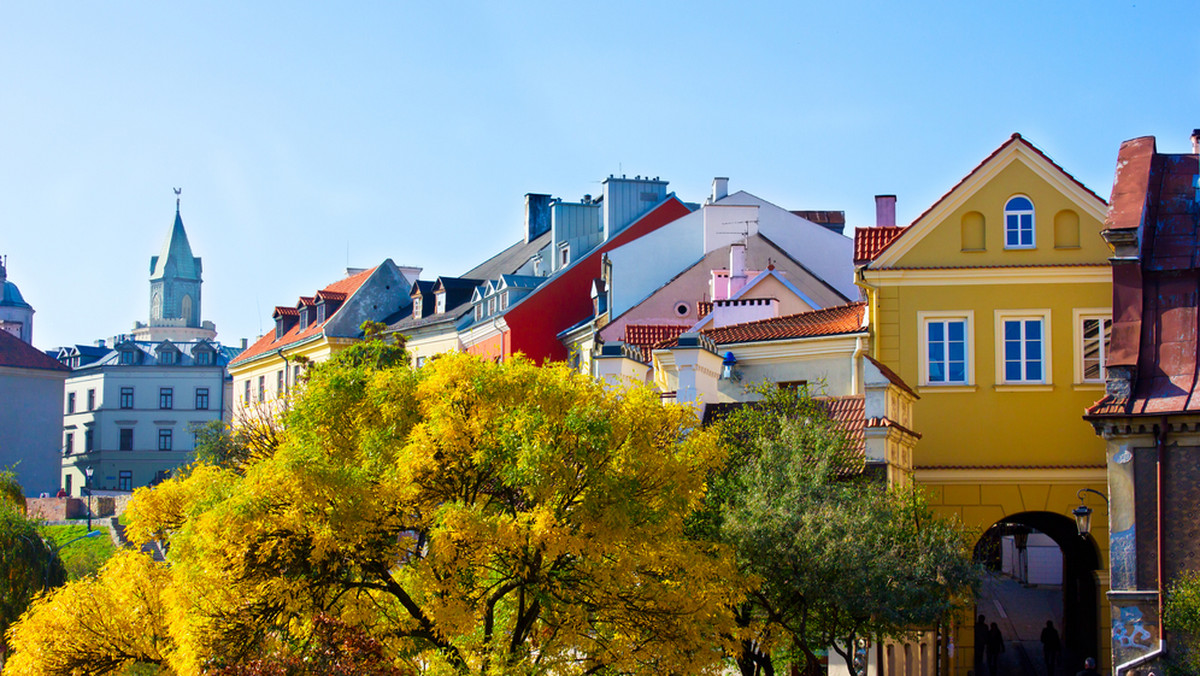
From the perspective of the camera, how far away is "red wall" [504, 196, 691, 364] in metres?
59.4

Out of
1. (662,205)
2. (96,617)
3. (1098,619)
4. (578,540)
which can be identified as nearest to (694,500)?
(578,540)

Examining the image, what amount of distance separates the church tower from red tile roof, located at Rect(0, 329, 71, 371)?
223 ft

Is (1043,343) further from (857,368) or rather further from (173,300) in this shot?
(173,300)

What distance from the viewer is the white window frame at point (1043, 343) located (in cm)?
3509

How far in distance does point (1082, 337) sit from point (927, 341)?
354 centimetres

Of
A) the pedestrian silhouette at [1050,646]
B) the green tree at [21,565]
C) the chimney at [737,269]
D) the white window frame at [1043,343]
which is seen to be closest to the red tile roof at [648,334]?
the chimney at [737,269]

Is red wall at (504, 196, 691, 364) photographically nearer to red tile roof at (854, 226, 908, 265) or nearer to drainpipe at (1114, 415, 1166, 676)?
red tile roof at (854, 226, 908, 265)

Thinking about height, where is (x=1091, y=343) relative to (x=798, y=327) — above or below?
below

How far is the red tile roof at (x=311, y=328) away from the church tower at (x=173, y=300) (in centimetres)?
8329

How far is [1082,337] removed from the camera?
35.0 metres

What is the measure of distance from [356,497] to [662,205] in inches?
1592

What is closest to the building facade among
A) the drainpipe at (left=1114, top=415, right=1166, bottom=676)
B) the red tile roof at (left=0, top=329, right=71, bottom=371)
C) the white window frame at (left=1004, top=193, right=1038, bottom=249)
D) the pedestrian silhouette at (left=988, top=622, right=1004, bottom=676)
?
the red tile roof at (left=0, top=329, right=71, bottom=371)

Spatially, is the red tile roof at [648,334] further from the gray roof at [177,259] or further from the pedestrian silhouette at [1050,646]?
the gray roof at [177,259]

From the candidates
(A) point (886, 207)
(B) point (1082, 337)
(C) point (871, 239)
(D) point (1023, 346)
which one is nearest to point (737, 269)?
(A) point (886, 207)
